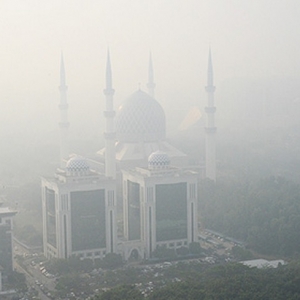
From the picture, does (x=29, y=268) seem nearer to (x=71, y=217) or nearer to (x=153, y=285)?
(x=71, y=217)

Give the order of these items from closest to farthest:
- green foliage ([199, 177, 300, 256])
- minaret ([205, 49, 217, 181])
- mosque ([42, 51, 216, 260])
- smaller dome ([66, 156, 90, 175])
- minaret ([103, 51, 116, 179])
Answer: mosque ([42, 51, 216, 260])
smaller dome ([66, 156, 90, 175])
green foliage ([199, 177, 300, 256])
minaret ([103, 51, 116, 179])
minaret ([205, 49, 217, 181])

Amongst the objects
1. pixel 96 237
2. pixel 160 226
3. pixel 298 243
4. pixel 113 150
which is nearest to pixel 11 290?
pixel 96 237

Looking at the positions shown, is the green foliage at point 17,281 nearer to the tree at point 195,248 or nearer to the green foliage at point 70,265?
the green foliage at point 70,265

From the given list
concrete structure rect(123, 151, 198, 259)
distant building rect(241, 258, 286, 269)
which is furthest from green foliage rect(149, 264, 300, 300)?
concrete structure rect(123, 151, 198, 259)

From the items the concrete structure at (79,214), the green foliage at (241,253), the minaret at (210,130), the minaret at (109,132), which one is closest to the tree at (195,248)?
the green foliage at (241,253)

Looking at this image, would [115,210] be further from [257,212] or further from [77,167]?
[257,212]

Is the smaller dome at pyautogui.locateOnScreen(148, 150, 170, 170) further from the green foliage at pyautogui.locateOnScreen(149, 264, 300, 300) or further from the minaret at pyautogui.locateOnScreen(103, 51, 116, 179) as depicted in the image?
the green foliage at pyautogui.locateOnScreen(149, 264, 300, 300)

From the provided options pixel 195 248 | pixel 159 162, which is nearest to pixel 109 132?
pixel 159 162
